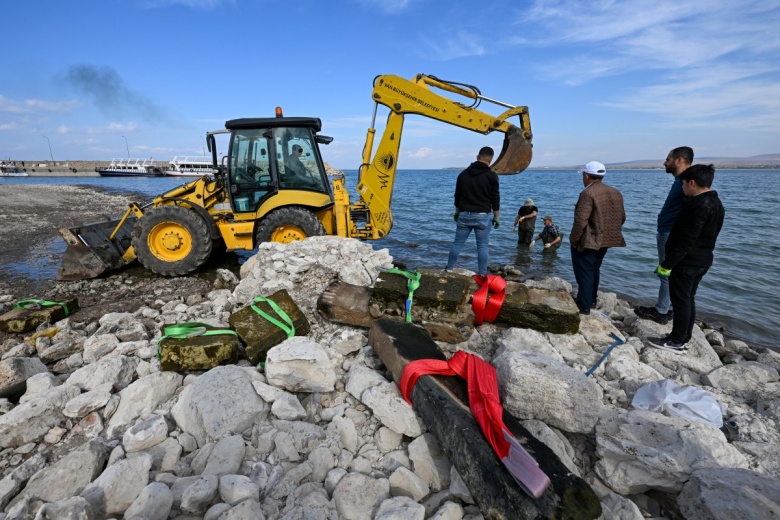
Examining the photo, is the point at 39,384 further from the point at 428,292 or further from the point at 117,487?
the point at 428,292

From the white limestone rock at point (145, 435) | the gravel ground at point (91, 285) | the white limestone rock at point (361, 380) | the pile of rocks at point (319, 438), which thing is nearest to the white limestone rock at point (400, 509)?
the pile of rocks at point (319, 438)

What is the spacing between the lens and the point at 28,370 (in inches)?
111

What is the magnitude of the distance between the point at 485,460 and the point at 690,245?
3.15 meters

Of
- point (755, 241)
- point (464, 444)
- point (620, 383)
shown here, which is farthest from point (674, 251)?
point (755, 241)

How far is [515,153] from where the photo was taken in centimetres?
607

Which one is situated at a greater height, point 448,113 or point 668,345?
point 448,113

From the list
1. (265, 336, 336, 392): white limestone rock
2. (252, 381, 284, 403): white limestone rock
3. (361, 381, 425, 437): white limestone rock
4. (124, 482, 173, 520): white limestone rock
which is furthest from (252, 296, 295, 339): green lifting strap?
(124, 482, 173, 520): white limestone rock

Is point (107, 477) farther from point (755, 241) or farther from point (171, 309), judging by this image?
point (755, 241)

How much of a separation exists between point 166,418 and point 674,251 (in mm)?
4624

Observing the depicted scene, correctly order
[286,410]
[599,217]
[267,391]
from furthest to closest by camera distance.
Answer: [599,217] → [267,391] → [286,410]

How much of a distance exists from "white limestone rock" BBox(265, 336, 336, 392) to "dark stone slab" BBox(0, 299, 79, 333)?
3.26 m

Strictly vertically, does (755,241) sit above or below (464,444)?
below

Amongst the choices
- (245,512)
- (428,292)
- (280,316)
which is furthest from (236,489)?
(428,292)

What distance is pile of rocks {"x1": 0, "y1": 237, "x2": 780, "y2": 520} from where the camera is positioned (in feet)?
5.74
